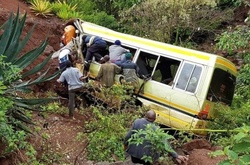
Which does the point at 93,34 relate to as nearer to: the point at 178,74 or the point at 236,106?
the point at 178,74

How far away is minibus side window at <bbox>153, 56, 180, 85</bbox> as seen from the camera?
11.3 meters

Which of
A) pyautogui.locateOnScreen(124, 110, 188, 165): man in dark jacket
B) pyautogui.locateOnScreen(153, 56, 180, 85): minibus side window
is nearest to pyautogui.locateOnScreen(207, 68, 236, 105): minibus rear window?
pyautogui.locateOnScreen(153, 56, 180, 85): minibus side window

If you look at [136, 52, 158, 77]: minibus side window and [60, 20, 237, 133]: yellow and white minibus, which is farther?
[136, 52, 158, 77]: minibus side window

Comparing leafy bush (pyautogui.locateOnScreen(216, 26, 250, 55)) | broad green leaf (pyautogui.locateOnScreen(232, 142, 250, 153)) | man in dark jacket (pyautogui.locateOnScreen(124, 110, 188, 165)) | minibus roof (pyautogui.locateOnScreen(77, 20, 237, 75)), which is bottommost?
man in dark jacket (pyautogui.locateOnScreen(124, 110, 188, 165))

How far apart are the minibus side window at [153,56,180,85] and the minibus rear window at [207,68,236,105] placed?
0.89m

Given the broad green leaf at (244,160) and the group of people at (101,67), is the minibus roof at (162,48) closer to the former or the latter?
the group of people at (101,67)

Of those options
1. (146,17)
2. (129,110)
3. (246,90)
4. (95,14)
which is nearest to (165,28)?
(146,17)

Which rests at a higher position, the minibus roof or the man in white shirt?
the minibus roof

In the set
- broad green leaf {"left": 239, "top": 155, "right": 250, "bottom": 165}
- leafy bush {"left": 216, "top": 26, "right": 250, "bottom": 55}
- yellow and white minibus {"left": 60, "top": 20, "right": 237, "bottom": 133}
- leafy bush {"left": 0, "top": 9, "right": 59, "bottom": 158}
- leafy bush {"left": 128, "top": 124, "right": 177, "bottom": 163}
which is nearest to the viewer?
broad green leaf {"left": 239, "top": 155, "right": 250, "bottom": 165}

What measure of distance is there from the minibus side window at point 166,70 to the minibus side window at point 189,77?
0.83ft

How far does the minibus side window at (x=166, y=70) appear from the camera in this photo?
11.3m

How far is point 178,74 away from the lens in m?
11.1

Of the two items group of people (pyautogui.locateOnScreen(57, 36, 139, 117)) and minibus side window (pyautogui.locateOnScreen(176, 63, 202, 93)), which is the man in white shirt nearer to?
group of people (pyautogui.locateOnScreen(57, 36, 139, 117))

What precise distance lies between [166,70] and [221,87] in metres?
1.29
